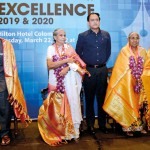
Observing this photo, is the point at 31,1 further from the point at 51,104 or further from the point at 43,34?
the point at 51,104

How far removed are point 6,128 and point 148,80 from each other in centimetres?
194

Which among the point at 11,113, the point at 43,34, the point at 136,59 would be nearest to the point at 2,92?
the point at 11,113

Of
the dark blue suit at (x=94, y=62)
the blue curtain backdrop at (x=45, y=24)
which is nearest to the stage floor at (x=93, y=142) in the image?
the dark blue suit at (x=94, y=62)

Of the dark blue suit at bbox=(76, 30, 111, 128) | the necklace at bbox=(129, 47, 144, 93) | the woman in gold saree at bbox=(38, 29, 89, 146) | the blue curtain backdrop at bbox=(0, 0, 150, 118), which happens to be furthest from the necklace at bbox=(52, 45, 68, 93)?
the blue curtain backdrop at bbox=(0, 0, 150, 118)

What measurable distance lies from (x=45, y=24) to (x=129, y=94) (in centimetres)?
182

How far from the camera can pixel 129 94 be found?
4.12 metres

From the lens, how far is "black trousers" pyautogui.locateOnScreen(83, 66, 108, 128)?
423 centimetres

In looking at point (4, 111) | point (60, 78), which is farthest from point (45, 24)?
point (4, 111)

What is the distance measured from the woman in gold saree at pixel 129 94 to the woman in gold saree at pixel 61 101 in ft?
1.62

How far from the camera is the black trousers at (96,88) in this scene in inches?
167

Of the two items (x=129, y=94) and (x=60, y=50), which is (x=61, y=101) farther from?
(x=129, y=94)

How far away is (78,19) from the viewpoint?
5.06 meters

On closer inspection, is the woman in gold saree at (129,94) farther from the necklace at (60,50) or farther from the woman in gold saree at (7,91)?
the woman in gold saree at (7,91)

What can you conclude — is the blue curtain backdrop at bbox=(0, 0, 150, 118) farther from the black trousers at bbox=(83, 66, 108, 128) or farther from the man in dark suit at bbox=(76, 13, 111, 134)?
the black trousers at bbox=(83, 66, 108, 128)
